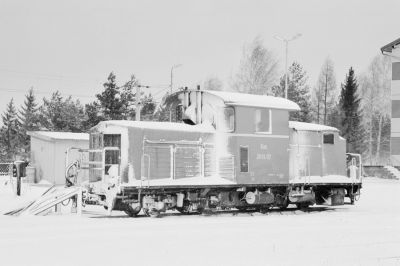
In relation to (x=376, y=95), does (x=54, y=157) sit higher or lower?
lower

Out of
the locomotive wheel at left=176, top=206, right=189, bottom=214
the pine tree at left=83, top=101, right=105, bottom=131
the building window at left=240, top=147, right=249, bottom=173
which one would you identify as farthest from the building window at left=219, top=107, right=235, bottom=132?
the pine tree at left=83, top=101, right=105, bottom=131

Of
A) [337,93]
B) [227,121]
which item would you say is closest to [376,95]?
[337,93]

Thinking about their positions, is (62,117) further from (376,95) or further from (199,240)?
(199,240)

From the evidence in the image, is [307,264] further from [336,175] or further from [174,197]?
[336,175]

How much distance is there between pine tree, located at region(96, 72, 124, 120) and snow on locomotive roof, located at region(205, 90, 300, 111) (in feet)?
114

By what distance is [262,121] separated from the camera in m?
19.8

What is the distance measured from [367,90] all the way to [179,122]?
53.8 meters

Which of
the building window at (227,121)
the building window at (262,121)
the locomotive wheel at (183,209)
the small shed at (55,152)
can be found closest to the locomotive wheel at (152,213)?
the locomotive wheel at (183,209)

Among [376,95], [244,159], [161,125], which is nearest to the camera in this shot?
[161,125]

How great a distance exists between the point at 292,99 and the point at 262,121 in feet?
135

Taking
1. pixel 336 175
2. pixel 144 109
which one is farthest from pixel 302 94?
pixel 336 175

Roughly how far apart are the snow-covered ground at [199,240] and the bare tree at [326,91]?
5133cm

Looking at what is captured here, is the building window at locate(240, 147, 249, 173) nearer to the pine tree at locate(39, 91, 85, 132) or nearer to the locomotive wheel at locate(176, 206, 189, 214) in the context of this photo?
the locomotive wheel at locate(176, 206, 189, 214)

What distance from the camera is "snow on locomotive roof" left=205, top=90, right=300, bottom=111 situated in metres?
19.0
